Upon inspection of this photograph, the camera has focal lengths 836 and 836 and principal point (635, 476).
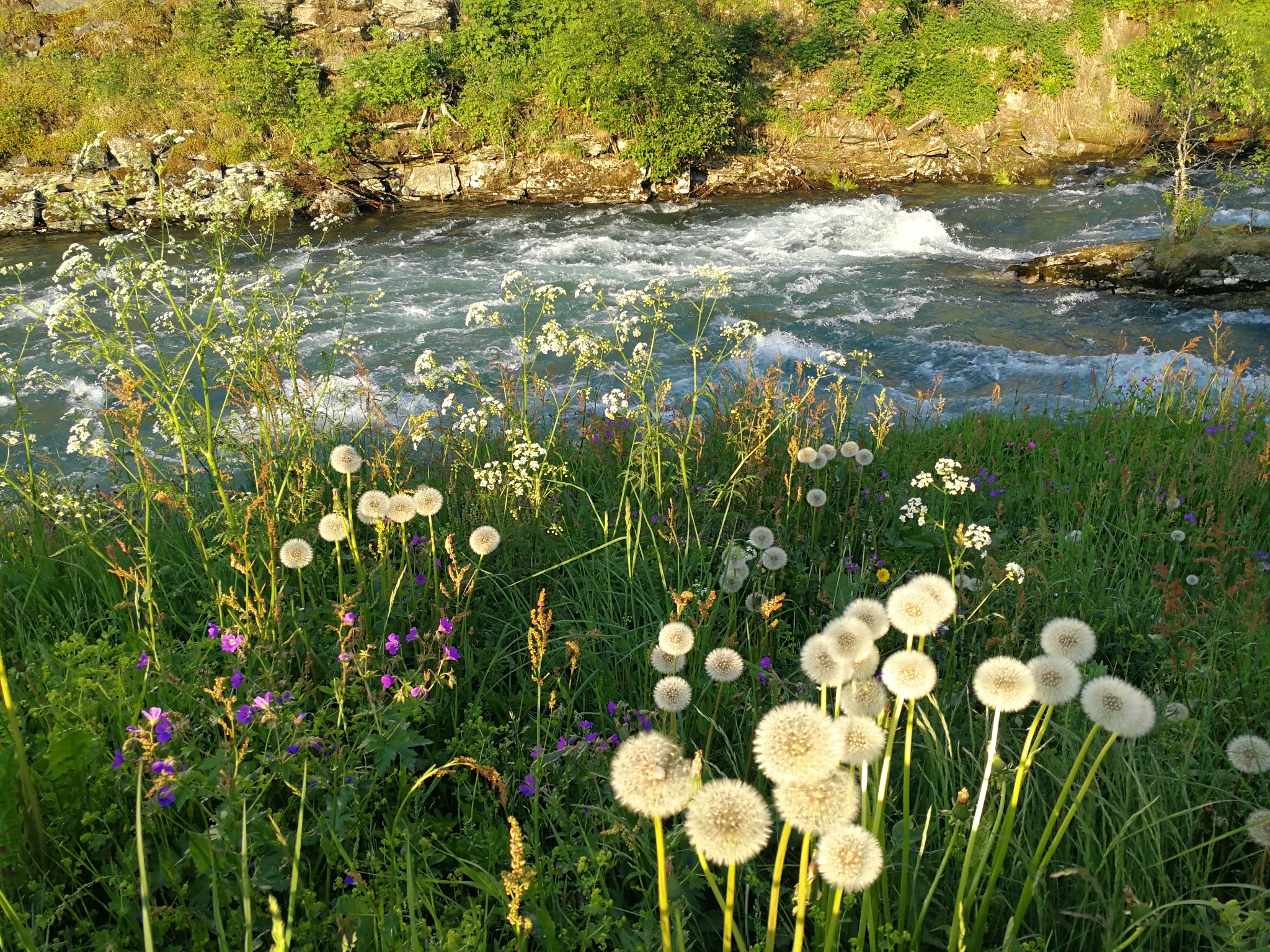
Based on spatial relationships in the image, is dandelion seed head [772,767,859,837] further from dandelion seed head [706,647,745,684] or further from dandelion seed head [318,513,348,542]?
dandelion seed head [318,513,348,542]

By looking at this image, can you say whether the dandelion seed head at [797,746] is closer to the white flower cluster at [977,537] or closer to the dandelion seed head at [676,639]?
the dandelion seed head at [676,639]

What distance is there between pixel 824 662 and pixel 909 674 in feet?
0.44

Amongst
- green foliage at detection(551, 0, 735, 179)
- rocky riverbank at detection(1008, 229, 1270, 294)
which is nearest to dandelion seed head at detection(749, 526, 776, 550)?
rocky riverbank at detection(1008, 229, 1270, 294)

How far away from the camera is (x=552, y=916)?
5.84 feet

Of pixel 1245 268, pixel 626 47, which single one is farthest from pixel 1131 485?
pixel 626 47

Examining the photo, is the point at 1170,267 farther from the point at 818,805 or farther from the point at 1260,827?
the point at 818,805

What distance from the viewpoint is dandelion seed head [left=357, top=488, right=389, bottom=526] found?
2512 millimetres

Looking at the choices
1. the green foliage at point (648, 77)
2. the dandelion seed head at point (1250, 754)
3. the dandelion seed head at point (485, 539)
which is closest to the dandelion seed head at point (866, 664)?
the dandelion seed head at point (1250, 754)

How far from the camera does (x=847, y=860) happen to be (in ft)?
3.54

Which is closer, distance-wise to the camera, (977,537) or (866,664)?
(866,664)

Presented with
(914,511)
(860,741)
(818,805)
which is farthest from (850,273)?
(818,805)

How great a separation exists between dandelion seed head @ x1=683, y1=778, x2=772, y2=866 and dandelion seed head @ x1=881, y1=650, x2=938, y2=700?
0.32m

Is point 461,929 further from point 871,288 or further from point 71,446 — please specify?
point 871,288

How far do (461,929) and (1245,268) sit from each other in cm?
1227
